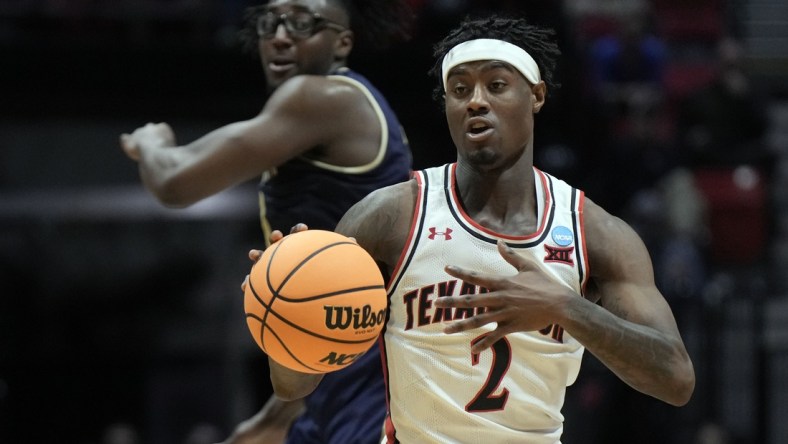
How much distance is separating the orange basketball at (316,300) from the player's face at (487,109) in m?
0.49

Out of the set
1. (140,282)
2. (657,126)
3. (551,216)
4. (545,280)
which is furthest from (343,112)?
(657,126)

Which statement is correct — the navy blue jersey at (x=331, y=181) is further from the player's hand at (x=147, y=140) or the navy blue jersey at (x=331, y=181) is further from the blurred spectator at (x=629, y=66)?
the blurred spectator at (x=629, y=66)

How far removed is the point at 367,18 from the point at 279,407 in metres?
1.74

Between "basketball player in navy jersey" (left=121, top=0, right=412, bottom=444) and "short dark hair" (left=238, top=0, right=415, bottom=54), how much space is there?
17cm

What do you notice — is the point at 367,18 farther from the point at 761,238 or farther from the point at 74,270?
the point at 761,238

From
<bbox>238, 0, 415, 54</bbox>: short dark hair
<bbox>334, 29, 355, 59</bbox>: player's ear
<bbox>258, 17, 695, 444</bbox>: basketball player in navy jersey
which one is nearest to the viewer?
<bbox>258, 17, 695, 444</bbox>: basketball player in navy jersey

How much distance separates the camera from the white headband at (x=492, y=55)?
3.67 metres

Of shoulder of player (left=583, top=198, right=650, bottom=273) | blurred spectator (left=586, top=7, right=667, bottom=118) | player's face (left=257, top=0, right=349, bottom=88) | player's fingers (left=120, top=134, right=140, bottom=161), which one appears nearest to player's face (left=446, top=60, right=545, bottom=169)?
Answer: shoulder of player (left=583, top=198, right=650, bottom=273)

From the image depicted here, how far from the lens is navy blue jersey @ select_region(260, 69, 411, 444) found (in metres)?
4.61

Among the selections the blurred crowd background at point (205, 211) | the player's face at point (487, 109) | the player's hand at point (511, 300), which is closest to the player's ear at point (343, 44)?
the player's face at point (487, 109)

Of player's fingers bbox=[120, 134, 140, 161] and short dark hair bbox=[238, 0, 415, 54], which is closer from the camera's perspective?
player's fingers bbox=[120, 134, 140, 161]

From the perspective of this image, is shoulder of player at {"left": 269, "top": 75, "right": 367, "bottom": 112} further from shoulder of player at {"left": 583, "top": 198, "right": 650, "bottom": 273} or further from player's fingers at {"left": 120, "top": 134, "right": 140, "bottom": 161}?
shoulder of player at {"left": 583, "top": 198, "right": 650, "bottom": 273}

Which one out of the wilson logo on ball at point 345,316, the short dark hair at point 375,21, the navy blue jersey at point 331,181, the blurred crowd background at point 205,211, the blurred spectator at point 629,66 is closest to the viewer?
the wilson logo on ball at point 345,316

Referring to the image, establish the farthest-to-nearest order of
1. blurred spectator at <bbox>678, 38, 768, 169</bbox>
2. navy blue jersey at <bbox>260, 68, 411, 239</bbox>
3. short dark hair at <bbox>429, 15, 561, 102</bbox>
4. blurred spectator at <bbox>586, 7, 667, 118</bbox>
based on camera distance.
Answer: blurred spectator at <bbox>586, 7, 667, 118</bbox>
blurred spectator at <bbox>678, 38, 768, 169</bbox>
navy blue jersey at <bbox>260, 68, 411, 239</bbox>
short dark hair at <bbox>429, 15, 561, 102</bbox>
